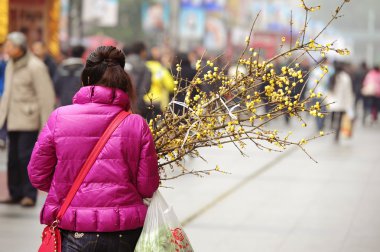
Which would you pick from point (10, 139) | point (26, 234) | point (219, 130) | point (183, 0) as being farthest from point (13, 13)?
point (183, 0)

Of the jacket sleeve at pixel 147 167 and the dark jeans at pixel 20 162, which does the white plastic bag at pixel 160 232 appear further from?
the dark jeans at pixel 20 162

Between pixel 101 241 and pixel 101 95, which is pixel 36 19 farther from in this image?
pixel 101 241

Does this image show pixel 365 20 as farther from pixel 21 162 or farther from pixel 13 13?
pixel 21 162

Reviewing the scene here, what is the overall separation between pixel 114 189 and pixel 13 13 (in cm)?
1752

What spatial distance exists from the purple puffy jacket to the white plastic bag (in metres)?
0.05

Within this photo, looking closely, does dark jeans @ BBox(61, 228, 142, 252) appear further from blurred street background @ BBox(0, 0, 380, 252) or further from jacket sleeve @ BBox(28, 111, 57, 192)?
blurred street background @ BBox(0, 0, 380, 252)

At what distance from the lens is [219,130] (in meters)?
5.34

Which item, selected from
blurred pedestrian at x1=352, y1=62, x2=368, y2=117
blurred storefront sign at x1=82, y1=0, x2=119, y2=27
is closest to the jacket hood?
blurred storefront sign at x1=82, y1=0, x2=119, y2=27

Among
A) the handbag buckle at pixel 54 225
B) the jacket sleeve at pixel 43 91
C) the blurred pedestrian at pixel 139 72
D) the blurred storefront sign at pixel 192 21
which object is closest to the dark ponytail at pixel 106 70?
the handbag buckle at pixel 54 225

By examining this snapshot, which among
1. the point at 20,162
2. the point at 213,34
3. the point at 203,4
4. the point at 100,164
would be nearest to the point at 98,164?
the point at 100,164

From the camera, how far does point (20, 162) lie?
33.9 ft

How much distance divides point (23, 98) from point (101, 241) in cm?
563

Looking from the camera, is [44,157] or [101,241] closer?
[101,241]

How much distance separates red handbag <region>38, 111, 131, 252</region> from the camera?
15.5ft
